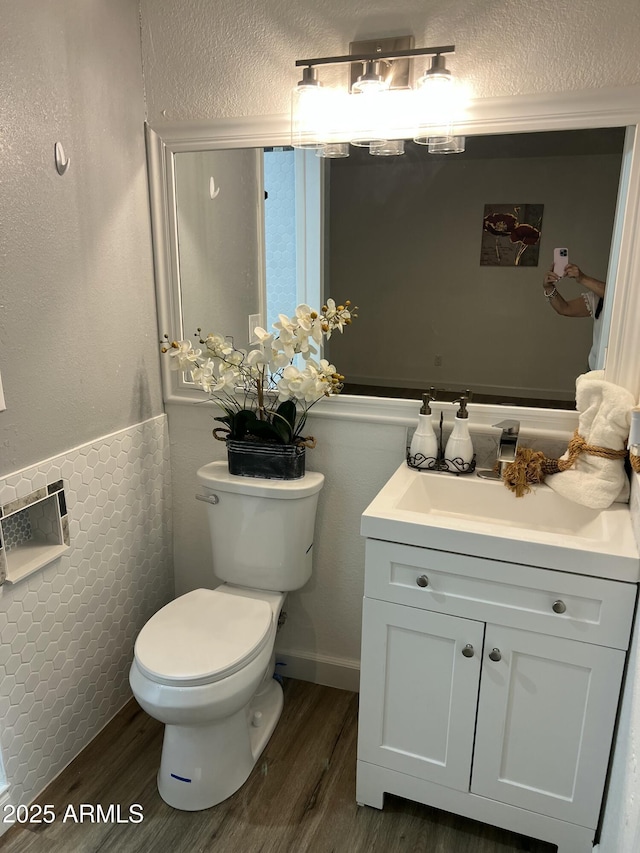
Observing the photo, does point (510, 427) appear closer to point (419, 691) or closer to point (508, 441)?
point (508, 441)

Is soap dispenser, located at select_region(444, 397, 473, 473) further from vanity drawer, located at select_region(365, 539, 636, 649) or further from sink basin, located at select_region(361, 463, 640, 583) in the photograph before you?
vanity drawer, located at select_region(365, 539, 636, 649)

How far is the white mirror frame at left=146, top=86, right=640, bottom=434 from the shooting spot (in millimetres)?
1576

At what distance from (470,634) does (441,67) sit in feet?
4.68

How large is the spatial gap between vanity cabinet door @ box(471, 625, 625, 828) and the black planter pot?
76cm

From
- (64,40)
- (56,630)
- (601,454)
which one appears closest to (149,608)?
(56,630)

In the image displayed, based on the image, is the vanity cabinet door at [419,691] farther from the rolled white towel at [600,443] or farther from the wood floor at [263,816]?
the rolled white towel at [600,443]

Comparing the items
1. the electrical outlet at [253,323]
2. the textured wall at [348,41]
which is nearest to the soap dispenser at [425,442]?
the electrical outlet at [253,323]

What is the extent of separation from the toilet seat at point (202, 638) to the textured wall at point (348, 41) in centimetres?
149

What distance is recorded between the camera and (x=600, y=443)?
160cm

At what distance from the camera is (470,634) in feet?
4.88

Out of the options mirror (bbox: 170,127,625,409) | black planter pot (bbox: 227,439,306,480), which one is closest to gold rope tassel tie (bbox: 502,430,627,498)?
mirror (bbox: 170,127,625,409)

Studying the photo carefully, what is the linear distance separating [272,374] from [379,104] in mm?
838

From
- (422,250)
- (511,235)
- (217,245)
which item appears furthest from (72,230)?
(511,235)

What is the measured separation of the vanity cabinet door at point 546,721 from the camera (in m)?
1.39
